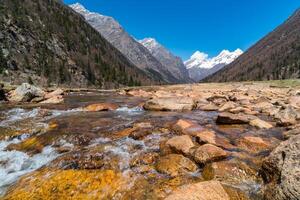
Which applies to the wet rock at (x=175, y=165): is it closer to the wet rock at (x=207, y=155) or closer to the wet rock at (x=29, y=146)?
the wet rock at (x=207, y=155)

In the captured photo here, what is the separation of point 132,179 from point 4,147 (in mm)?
8129

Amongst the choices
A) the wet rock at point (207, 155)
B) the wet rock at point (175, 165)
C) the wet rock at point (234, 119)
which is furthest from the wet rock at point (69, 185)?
the wet rock at point (234, 119)

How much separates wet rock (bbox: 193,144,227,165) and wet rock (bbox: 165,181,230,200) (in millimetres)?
2122

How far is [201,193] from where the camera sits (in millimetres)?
6082

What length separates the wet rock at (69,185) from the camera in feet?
24.1

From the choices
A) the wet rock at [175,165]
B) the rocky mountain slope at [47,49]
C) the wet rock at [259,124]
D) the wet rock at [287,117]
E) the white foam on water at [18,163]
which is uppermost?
the rocky mountain slope at [47,49]

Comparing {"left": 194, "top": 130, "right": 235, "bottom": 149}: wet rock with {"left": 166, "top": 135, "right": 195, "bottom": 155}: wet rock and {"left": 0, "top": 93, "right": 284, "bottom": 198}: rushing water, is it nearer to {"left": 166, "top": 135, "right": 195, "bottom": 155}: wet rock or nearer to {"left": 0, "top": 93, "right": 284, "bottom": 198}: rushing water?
{"left": 0, "top": 93, "right": 284, "bottom": 198}: rushing water

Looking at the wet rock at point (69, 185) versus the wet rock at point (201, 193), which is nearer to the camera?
the wet rock at point (201, 193)

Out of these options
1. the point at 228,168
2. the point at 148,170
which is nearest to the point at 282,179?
the point at 228,168

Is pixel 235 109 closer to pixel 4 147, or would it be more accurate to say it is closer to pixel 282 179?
pixel 282 179

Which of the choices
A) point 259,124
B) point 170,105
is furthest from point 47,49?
point 259,124

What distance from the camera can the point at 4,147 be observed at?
12242 mm

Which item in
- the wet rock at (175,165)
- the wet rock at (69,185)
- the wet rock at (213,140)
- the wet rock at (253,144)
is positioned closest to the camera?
the wet rock at (69,185)

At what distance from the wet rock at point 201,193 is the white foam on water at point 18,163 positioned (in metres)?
6.12
